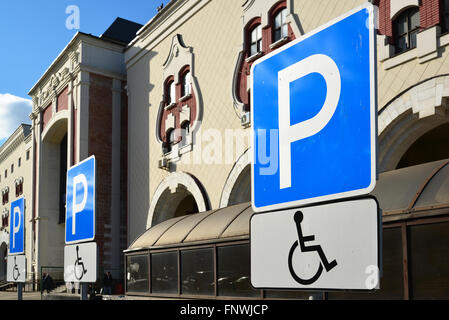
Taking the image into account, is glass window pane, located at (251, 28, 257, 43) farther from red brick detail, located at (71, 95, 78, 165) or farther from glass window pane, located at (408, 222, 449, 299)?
red brick detail, located at (71, 95, 78, 165)

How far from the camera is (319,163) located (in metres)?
2.04

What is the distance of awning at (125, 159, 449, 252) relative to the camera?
27.7 ft

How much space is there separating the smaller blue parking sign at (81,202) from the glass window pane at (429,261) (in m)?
4.75

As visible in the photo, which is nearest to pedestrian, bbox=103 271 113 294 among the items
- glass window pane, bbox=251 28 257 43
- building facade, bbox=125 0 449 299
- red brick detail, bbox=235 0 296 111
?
building facade, bbox=125 0 449 299

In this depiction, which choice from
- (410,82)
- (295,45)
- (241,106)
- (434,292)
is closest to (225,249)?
(434,292)

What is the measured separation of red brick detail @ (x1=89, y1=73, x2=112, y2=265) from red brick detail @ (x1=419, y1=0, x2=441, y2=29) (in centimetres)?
2013

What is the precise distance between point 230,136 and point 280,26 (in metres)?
4.43

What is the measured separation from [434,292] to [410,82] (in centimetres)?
761

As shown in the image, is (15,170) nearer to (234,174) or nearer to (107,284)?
(107,284)

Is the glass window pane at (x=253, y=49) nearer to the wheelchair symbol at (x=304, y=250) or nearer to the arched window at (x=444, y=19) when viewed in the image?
the arched window at (x=444, y=19)

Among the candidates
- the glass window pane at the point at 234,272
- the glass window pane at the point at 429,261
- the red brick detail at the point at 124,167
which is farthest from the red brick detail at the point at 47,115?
the glass window pane at the point at 429,261

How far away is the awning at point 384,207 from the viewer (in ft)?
27.7

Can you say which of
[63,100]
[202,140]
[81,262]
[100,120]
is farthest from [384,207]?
[63,100]
